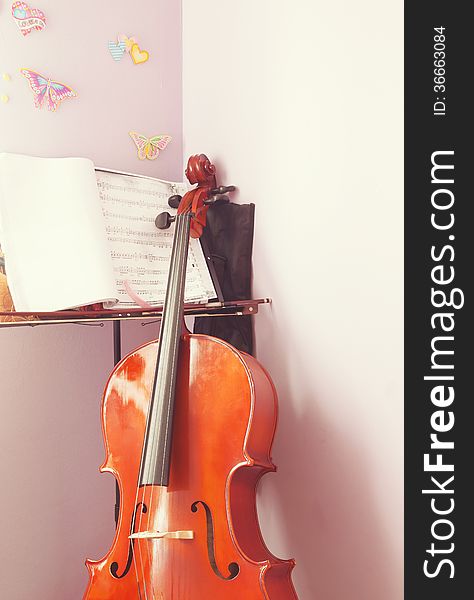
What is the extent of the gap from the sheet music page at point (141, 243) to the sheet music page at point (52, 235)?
0.07 metres

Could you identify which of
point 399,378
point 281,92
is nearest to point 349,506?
point 399,378

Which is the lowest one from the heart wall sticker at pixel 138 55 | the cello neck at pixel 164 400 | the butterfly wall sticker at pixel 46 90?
the cello neck at pixel 164 400

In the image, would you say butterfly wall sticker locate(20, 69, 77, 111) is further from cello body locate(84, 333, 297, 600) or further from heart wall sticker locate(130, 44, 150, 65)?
cello body locate(84, 333, 297, 600)

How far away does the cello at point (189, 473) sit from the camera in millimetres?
1457

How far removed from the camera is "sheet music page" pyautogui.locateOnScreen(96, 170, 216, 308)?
194cm

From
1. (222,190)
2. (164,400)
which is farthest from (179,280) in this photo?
(222,190)

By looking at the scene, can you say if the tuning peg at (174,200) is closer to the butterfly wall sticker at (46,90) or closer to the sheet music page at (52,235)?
the sheet music page at (52,235)

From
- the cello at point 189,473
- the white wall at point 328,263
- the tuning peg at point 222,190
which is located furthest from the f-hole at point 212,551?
the tuning peg at point 222,190

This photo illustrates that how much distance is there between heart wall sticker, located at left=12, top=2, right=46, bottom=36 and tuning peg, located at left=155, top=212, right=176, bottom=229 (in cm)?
65

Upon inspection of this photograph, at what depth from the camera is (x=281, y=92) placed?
1901 millimetres

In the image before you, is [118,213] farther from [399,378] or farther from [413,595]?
[413,595]

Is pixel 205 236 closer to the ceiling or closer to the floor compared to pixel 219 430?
closer to the ceiling

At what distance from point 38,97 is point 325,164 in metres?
0.88

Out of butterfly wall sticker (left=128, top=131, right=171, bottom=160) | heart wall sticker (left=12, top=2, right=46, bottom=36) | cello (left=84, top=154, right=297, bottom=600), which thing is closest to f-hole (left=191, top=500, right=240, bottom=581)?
cello (left=84, top=154, right=297, bottom=600)
